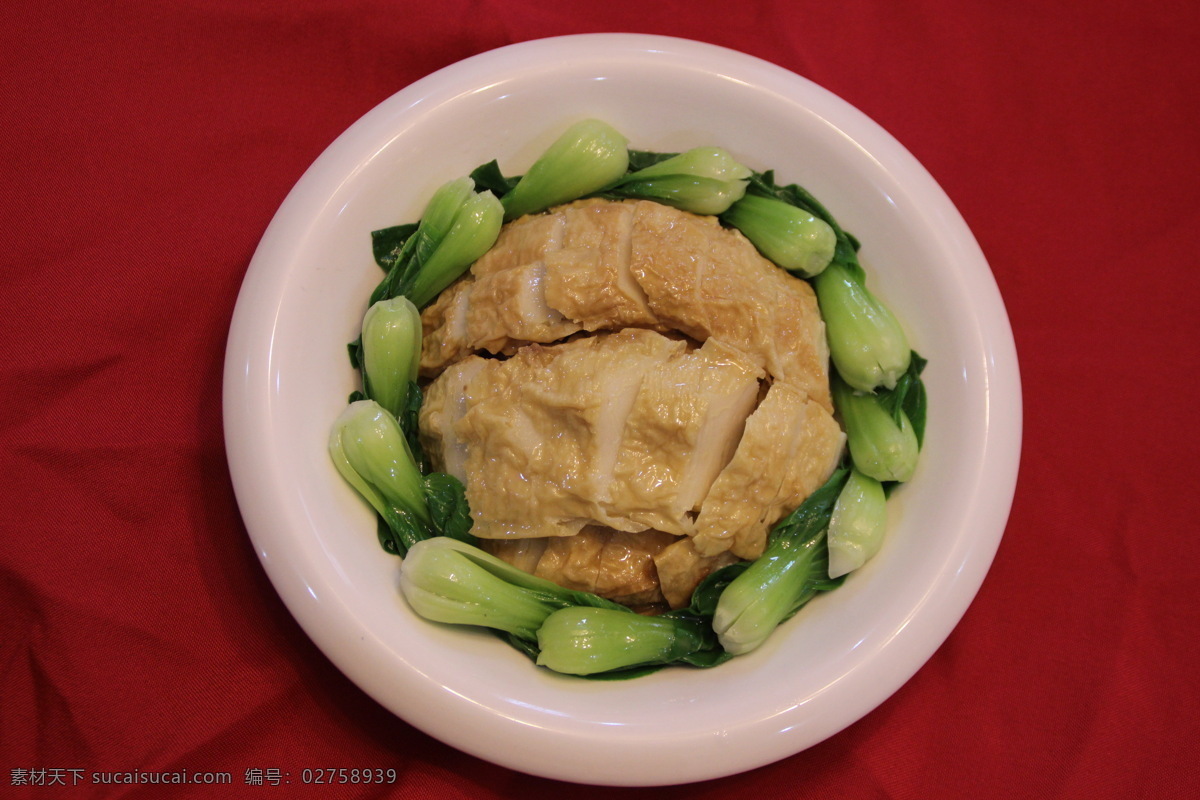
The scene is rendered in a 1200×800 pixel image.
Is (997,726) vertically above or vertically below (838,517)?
below

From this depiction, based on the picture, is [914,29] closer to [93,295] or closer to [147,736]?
[93,295]

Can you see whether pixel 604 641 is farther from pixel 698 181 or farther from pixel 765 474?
pixel 698 181

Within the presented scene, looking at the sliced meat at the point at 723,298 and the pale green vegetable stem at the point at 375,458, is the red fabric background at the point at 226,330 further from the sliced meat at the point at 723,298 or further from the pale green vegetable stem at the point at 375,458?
the sliced meat at the point at 723,298

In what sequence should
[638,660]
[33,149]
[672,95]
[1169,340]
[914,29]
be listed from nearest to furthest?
1. [638,660]
2. [672,95]
3. [33,149]
4. [1169,340]
5. [914,29]

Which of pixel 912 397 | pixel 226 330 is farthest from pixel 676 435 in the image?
pixel 226 330

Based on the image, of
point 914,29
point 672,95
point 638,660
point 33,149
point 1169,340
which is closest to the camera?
point 638,660

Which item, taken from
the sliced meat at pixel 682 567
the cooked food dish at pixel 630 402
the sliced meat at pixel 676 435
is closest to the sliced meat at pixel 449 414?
the cooked food dish at pixel 630 402

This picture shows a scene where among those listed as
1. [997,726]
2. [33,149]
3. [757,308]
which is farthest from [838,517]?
[33,149]

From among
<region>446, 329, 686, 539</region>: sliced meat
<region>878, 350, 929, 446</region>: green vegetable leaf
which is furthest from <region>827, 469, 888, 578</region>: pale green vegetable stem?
<region>446, 329, 686, 539</region>: sliced meat
